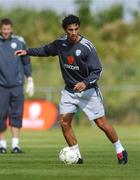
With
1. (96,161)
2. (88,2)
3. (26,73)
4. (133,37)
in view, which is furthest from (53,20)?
(96,161)

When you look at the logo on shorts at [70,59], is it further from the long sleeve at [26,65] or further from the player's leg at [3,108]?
the long sleeve at [26,65]

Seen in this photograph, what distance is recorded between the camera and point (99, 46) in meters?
54.8

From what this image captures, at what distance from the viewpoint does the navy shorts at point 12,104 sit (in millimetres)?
18625

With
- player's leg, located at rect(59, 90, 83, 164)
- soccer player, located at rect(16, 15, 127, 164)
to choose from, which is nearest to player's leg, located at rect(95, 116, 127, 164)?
soccer player, located at rect(16, 15, 127, 164)

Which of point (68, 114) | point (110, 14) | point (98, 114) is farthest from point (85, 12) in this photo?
point (98, 114)

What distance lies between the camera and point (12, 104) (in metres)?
18.8

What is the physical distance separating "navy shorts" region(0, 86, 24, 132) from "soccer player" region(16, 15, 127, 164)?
378cm

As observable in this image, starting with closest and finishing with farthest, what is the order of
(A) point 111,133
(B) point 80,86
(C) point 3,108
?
1. (B) point 80,86
2. (A) point 111,133
3. (C) point 3,108

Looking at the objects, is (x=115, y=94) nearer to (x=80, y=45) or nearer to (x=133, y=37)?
(x=133, y=37)

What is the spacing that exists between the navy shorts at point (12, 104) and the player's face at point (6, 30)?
1.07m

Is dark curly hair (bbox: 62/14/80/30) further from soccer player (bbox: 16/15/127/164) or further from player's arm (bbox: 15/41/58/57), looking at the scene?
player's arm (bbox: 15/41/58/57)

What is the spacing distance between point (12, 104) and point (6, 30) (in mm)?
1571

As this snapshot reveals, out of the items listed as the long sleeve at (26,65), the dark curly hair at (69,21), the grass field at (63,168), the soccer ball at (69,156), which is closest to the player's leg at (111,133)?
the grass field at (63,168)

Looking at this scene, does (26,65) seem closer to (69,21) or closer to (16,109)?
(16,109)
